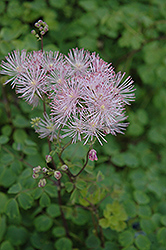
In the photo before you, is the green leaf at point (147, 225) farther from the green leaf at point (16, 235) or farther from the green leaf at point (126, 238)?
the green leaf at point (16, 235)

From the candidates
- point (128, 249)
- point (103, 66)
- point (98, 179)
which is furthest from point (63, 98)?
point (128, 249)

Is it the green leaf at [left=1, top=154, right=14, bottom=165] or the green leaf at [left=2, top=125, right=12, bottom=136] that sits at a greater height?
the green leaf at [left=2, top=125, right=12, bottom=136]

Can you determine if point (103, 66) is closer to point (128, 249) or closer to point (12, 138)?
point (128, 249)

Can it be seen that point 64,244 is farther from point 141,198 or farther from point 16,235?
point 141,198

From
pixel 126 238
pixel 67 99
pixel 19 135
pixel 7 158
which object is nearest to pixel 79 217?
pixel 126 238

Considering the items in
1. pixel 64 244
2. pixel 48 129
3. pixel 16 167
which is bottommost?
pixel 64 244

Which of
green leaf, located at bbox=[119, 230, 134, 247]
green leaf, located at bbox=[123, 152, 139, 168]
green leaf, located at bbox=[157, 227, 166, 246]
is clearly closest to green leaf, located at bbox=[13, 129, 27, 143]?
green leaf, located at bbox=[123, 152, 139, 168]

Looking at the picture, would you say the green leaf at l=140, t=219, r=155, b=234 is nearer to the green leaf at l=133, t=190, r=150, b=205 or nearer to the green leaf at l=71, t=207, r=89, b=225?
the green leaf at l=133, t=190, r=150, b=205

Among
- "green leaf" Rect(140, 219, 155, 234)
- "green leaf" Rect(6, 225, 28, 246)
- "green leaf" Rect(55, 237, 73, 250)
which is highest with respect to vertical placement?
"green leaf" Rect(140, 219, 155, 234)
